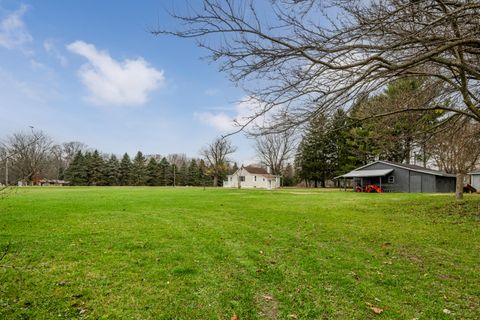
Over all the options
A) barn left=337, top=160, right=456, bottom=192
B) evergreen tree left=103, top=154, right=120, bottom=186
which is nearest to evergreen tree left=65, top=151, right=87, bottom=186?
evergreen tree left=103, top=154, right=120, bottom=186

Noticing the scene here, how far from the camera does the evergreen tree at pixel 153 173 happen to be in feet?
197

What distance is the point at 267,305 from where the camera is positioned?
3.29 metres

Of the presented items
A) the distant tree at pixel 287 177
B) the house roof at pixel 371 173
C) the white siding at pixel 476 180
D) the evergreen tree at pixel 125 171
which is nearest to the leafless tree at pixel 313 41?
the house roof at pixel 371 173

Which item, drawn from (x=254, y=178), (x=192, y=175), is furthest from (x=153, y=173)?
(x=254, y=178)

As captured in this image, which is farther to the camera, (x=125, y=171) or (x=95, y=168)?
(x=125, y=171)

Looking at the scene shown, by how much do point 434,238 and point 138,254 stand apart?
6.34 m

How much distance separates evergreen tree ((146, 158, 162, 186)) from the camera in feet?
197

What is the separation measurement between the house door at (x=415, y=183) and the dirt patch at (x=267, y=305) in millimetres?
31807

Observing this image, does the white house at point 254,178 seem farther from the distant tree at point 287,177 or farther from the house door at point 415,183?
the house door at point 415,183

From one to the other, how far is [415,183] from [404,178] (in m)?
1.12

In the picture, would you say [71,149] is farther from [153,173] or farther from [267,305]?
[267,305]

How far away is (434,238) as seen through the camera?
6699 millimetres

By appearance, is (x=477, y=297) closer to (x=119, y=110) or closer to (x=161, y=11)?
(x=161, y=11)

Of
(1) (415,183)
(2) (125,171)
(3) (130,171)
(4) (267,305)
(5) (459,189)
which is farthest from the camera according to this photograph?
(3) (130,171)
